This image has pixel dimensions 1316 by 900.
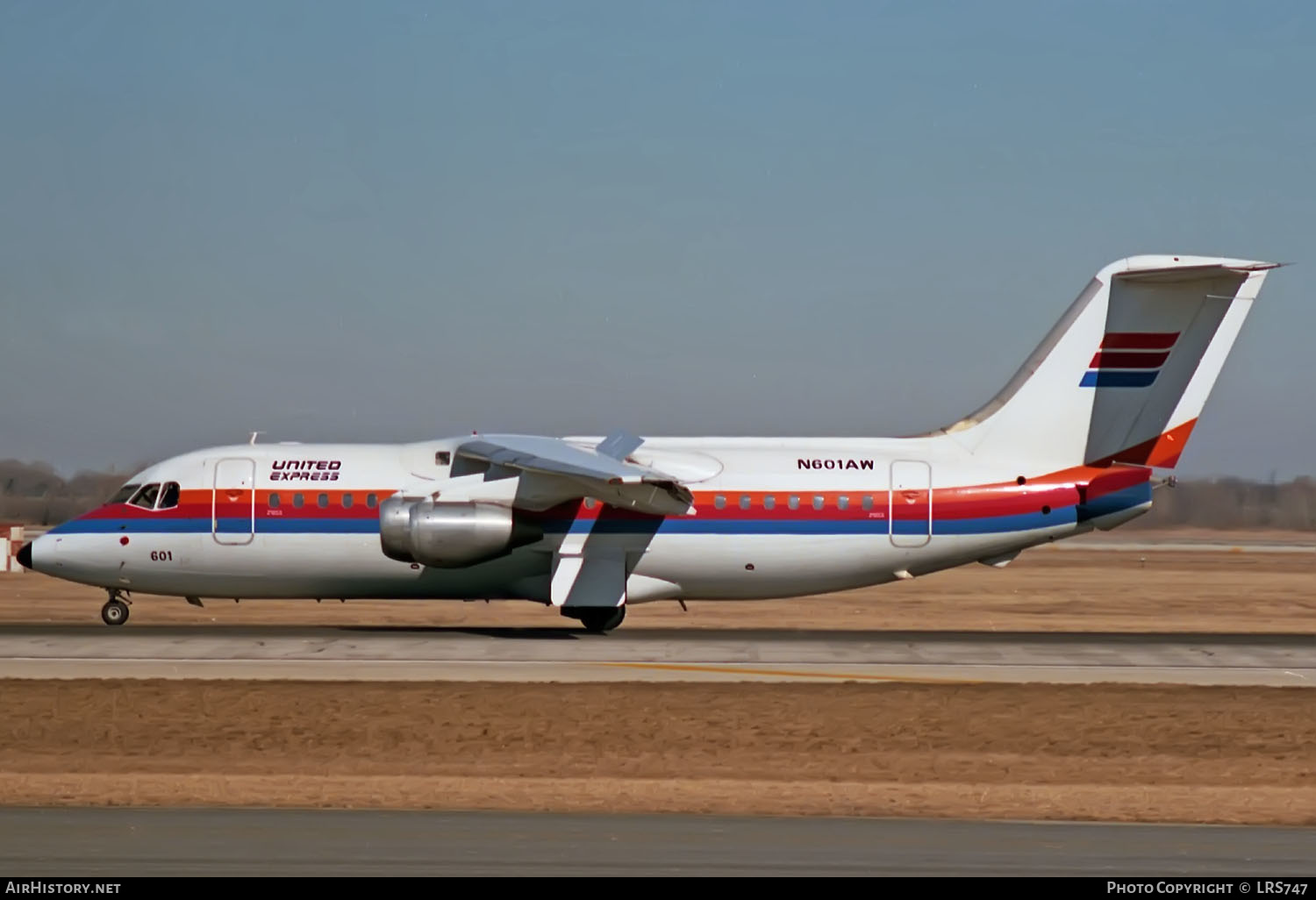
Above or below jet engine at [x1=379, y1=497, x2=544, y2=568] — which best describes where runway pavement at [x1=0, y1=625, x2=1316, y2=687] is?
below

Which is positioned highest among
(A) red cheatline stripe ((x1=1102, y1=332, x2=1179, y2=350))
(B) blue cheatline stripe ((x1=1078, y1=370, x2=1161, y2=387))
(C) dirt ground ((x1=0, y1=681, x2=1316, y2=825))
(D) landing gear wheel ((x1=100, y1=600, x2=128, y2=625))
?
(A) red cheatline stripe ((x1=1102, y1=332, x2=1179, y2=350))

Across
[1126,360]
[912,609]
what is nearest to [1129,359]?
[1126,360]

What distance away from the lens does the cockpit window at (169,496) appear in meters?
31.0

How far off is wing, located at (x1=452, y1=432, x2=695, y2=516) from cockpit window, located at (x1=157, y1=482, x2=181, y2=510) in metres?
5.47

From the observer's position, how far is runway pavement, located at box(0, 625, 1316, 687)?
76.7 ft

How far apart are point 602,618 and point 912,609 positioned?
11637 millimetres

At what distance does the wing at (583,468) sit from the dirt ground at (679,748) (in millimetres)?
6419

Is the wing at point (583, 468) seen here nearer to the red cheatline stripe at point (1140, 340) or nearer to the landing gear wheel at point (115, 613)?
the landing gear wheel at point (115, 613)

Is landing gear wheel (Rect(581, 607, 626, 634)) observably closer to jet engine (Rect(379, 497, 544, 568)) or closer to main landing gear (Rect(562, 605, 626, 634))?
main landing gear (Rect(562, 605, 626, 634))

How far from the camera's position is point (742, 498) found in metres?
30.2

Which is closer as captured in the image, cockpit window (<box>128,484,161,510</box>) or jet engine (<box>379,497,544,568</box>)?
jet engine (<box>379,497,544,568</box>)

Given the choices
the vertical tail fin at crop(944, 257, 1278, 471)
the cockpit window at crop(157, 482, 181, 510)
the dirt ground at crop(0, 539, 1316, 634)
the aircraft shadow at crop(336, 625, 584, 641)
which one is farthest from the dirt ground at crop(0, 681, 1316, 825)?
the dirt ground at crop(0, 539, 1316, 634)

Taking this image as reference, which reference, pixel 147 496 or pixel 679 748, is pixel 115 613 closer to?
pixel 147 496

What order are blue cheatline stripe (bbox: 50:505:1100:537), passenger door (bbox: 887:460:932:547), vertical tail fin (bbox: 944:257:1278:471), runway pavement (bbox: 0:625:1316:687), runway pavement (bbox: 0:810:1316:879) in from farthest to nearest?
vertical tail fin (bbox: 944:257:1278:471) → passenger door (bbox: 887:460:932:547) → blue cheatline stripe (bbox: 50:505:1100:537) → runway pavement (bbox: 0:625:1316:687) → runway pavement (bbox: 0:810:1316:879)
